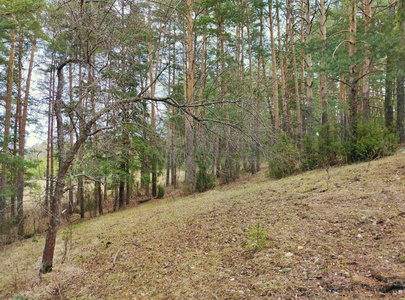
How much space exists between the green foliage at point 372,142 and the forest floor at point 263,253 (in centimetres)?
136

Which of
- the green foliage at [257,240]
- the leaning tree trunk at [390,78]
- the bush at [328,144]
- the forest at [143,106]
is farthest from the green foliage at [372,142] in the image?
the green foliage at [257,240]

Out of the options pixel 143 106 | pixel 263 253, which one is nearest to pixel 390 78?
pixel 263 253

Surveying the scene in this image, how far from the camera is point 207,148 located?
3.26 metres

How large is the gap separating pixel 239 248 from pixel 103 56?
141 inches

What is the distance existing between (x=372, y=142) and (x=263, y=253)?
19.3 ft

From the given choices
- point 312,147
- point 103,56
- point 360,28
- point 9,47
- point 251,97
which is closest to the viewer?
point 251,97

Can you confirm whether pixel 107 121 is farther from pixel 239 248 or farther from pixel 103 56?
pixel 239 248

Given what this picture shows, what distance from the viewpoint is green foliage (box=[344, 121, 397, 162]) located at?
675cm

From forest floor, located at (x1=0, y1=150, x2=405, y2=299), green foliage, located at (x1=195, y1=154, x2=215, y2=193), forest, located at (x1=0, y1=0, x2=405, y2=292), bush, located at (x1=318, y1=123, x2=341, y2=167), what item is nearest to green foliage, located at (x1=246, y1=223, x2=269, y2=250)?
forest floor, located at (x1=0, y1=150, x2=405, y2=299)

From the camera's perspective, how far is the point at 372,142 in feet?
22.3

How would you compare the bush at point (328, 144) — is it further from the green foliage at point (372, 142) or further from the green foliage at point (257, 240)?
the green foliage at point (257, 240)

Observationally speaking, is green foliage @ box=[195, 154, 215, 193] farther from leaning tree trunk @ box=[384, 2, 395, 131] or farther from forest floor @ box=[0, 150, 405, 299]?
leaning tree trunk @ box=[384, 2, 395, 131]

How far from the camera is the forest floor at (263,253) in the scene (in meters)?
2.38

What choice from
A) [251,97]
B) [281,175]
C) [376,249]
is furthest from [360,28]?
[376,249]
